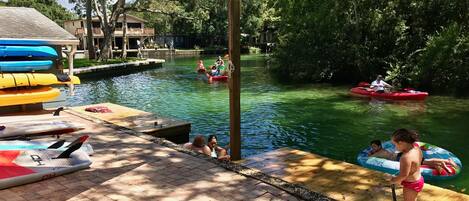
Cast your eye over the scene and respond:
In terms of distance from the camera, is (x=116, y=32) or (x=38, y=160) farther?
(x=116, y=32)

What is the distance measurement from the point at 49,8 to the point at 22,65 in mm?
73969

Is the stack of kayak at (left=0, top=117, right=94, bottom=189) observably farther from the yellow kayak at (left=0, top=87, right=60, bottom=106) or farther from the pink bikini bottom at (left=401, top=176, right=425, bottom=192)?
the pink bikini bottom at (left=401, top=176, right=425, bottom=192)

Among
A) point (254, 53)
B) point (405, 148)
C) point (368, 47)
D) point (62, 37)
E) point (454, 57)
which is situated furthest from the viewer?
point (254, 53)

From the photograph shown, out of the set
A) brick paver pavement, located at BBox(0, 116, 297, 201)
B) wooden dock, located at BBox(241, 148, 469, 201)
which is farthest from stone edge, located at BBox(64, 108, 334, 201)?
wooden dock, located at BBox(241, 148, 469, 201)

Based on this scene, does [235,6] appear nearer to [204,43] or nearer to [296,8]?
[296,8]

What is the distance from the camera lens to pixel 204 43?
69438 mm

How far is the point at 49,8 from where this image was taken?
3049 inches

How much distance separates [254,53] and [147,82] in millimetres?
36021

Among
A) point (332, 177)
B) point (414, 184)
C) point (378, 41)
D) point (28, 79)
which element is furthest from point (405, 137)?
point (378, 41)

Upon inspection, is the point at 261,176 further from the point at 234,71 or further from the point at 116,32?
the point at 116,32

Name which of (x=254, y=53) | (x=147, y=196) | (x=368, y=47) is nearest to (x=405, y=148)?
(x=147, y=196)

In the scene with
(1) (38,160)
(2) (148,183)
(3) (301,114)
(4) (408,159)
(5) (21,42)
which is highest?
(5) (21,42)

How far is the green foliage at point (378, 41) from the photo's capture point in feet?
67.5

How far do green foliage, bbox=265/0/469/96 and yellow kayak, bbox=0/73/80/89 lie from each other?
1668cm
